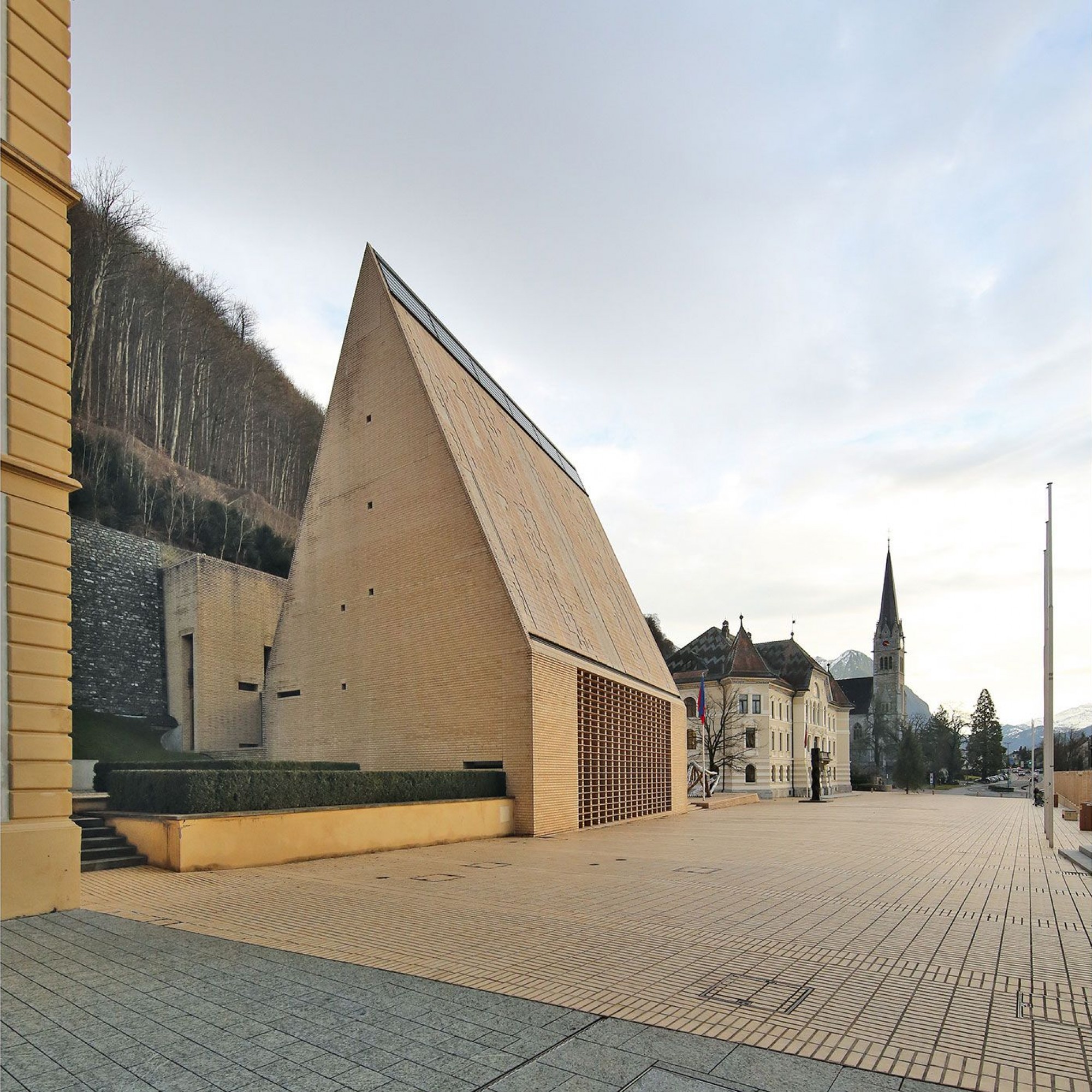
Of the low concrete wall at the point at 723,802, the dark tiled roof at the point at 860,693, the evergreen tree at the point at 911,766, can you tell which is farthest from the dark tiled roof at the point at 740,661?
the dark tiled roof at the point at 860,693

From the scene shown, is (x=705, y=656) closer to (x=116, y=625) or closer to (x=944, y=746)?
(x=116, y=625)

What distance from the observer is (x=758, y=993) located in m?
5.00

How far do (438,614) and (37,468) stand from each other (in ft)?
37.0

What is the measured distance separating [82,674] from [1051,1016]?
31193 millimetres

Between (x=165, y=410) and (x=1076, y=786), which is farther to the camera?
(x=165, y=410)

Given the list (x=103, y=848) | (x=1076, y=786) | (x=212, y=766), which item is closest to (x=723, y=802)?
(x=1076, y=786)

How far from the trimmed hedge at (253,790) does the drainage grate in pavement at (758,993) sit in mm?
7742

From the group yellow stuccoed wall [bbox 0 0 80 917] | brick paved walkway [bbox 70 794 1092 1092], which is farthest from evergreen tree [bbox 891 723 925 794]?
yellow stuccoed wall [bbox 0 0 80 917]

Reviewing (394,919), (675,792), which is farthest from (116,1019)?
(675,792)

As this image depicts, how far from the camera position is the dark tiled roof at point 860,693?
111 m

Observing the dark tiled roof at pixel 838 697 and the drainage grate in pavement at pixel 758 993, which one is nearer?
the drainage grate in pavement at pixel 758 993

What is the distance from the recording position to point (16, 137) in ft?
26.1

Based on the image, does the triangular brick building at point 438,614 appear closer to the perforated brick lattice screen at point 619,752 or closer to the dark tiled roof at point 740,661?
the perforated brick lattice screen at point 619,752

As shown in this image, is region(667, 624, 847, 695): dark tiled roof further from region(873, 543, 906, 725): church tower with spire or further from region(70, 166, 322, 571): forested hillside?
region(873, 543, 906, 725): church tower with spire
